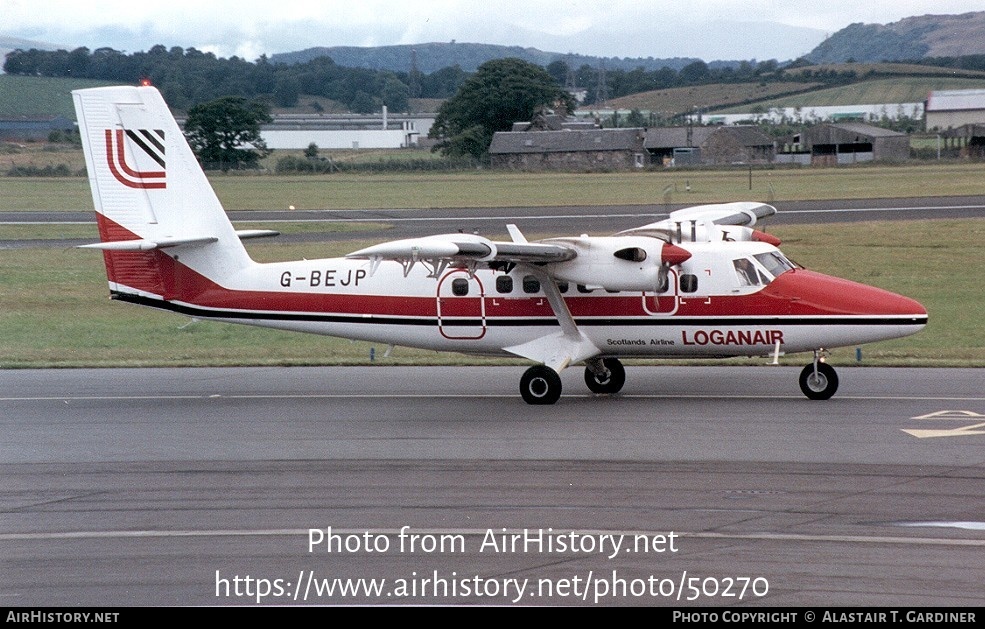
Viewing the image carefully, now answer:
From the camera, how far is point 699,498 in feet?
39.6

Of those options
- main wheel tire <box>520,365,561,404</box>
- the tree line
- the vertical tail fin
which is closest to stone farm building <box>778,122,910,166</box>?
the tree line

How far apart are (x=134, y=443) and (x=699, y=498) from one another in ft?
26.1

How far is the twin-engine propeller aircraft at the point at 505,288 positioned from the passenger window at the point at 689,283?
0.02m

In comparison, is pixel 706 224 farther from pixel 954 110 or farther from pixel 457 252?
pixel 954 110

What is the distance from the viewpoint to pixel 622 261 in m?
16.9

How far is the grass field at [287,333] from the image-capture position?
22.9 meters

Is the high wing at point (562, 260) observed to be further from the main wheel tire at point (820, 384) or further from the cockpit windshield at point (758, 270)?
the main wheel tire at point (820, 384)

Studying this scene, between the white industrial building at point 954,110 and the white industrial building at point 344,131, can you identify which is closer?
the white industrial building at point 344,131

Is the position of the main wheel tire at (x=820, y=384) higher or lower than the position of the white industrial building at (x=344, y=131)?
lower

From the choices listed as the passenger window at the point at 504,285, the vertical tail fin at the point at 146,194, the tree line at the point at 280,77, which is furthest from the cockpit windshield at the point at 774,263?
the tree line at the point at 280,77

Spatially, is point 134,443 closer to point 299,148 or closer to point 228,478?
point 228,478

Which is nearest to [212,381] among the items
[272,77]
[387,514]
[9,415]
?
[9,415]

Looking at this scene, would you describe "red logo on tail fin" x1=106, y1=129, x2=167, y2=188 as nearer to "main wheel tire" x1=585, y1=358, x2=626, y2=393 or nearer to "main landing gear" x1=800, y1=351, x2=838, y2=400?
"main wheel tire" x1=585, y1=358, x2=626, y2=393
